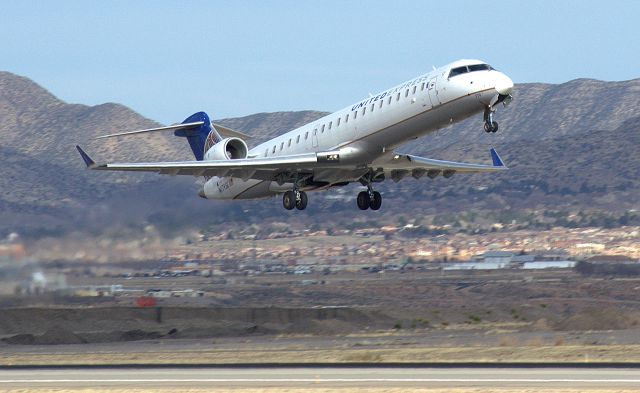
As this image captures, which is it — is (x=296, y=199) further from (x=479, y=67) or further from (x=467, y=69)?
(x=479, y=67)

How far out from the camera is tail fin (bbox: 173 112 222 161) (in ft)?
175

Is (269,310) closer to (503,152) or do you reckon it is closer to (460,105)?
(460,105)

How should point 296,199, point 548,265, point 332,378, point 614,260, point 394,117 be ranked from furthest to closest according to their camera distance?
point 548,265 < point 614,260 < point 296,199 < point 394,117 < point 332,378

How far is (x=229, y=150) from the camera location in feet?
163

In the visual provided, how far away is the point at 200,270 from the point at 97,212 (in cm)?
3810

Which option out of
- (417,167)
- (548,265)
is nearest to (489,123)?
(417,167)

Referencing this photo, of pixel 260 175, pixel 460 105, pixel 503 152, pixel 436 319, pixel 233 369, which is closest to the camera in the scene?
pixel 233 369

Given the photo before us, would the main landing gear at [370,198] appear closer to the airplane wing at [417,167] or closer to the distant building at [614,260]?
the airplane wing at [417,167]

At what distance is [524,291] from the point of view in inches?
3445

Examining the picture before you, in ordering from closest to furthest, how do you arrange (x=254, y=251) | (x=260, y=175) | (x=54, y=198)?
(x=260, y=175) < (x=254, y=251) < (x=54, y=198)

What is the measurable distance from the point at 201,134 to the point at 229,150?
4.82 metres

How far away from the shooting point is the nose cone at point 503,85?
40.2 metres

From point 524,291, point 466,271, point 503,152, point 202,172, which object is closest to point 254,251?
point 466,271

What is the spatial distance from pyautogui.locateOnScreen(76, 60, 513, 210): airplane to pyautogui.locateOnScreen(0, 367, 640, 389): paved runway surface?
8.72m
